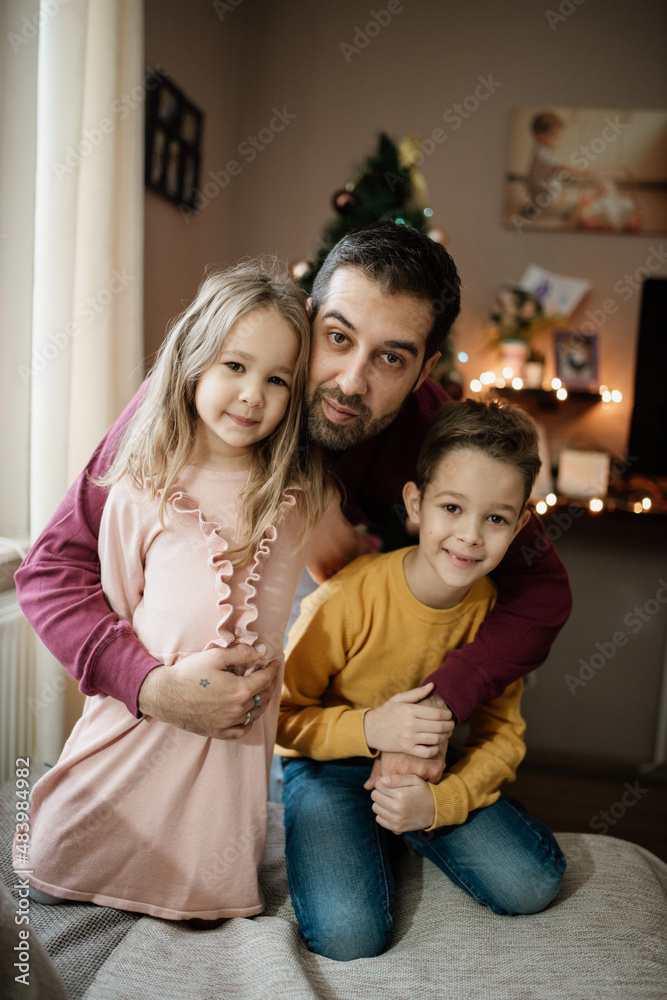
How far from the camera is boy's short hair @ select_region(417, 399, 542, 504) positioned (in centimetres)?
130

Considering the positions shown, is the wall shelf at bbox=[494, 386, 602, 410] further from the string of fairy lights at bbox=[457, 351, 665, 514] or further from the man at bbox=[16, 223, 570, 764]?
the man at bbox=[16, 223, 570, 764]

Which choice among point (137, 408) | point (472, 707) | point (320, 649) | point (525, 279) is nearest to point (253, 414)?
point (137, 408)

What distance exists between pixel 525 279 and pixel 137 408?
2214 mm

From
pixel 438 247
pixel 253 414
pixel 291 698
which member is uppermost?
pixel 438 247

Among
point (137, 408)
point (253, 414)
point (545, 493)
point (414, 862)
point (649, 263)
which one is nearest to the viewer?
point (253, 414)

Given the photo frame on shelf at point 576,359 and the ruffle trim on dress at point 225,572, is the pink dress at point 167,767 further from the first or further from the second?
the photo frame on shelf at point 576,359

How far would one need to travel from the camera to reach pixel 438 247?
4.49 feet

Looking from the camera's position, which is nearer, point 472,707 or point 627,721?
point 472,707

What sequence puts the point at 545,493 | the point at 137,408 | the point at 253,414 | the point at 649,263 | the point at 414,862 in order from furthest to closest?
the point at 649,263 < the point at 545,493 < the point at 414,862 < the point at 137,408 < the point at 253,414

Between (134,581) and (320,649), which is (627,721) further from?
(134,581)

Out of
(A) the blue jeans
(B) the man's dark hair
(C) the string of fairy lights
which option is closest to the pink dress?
(A) the blue jeans

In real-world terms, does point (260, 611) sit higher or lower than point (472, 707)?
higher

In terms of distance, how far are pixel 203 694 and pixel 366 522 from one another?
2.41 feet

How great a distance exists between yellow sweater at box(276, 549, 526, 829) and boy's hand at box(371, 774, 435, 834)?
0.33 ft
